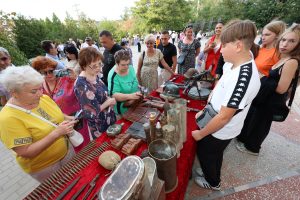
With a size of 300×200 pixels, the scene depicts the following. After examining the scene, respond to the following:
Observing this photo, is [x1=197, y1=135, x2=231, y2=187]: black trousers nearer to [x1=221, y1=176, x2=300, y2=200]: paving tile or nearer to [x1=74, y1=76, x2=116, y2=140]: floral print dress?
[x1=221, y1=176, x2=300, y2=200]: paving tile

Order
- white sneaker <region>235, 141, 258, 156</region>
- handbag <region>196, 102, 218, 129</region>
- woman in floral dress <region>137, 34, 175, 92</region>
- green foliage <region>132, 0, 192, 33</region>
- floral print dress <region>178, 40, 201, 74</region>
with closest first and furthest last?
handbag <region>196, 102, 218, 129</region> < white sneaker <region>235, 141, 258, 156</region> < woman in floral dress <region>137, 34, 175, 92</region> < floral print dress <region>178, 40, 201, 74</region> < green foliage <region>132, 0, 192, 33</region>

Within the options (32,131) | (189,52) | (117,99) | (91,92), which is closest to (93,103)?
(91,92)

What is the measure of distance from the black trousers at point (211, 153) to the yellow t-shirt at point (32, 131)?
1.51m

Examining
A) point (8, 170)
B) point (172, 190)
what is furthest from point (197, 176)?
point (8, 170)

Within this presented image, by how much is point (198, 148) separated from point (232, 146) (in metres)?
1.54

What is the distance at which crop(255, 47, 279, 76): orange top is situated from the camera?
2.49 meters

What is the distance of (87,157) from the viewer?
1.45m

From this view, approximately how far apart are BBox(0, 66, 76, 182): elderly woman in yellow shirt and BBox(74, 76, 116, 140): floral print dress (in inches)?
13.6

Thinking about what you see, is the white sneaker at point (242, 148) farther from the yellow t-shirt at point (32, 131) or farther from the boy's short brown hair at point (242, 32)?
the yellow t-shirt at point (32, 131)

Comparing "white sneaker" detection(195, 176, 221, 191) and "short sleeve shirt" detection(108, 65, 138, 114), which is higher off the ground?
"short sleeve shirt" detection(108, 65, 138, 114)

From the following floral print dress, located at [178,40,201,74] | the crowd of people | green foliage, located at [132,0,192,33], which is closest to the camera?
the crowd of people

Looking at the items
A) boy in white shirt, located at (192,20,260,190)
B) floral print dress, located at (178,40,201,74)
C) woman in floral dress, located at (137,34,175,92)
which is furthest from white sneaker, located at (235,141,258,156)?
floral print dress, located at (178,40,201,74)

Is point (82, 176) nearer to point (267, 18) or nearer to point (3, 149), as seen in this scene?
point (3, 149)

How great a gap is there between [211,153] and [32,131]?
174 cm
